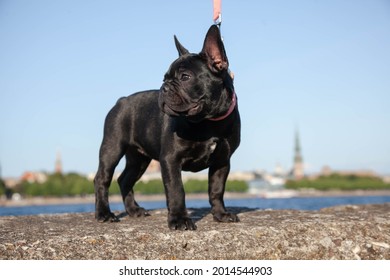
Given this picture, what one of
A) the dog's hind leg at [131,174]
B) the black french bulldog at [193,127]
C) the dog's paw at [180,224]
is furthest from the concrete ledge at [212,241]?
the dog's hind leg at [131,174]

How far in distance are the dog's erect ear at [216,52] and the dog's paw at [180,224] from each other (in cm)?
169

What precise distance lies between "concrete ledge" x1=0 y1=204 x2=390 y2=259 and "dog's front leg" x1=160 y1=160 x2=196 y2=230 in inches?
5.7

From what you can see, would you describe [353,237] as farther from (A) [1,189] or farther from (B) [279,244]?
(A) [1,189]

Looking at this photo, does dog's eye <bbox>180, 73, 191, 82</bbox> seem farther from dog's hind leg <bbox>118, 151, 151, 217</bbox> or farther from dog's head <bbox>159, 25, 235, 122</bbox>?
dog's hind leg <bbox>118, 151, 151, 217</bbox>

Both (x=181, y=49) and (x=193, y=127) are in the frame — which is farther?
(x=181, y=49)

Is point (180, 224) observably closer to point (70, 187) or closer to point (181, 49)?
point (181, 49)

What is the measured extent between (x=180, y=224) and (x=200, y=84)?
155cm

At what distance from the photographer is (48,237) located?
5.32 meters

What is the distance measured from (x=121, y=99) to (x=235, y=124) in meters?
2.31

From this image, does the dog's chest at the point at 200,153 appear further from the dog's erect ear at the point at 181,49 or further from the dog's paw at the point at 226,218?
the dog's erect ear at the point at 181,49

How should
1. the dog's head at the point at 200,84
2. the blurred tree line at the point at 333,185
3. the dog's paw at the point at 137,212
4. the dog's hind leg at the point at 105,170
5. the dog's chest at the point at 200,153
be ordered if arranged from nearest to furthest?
the dog's head at the point at 200,84 → the dog's chest at the point at 200,153 → the dog's hind leg at the point at 105,170 → the dog's paw at the point at 137,212 → the blurred tree line at the point at 333,185

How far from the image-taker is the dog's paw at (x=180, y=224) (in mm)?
5801

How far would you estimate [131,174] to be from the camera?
27.6 ft

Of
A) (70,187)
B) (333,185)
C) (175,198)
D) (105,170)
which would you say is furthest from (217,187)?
(333,185)
